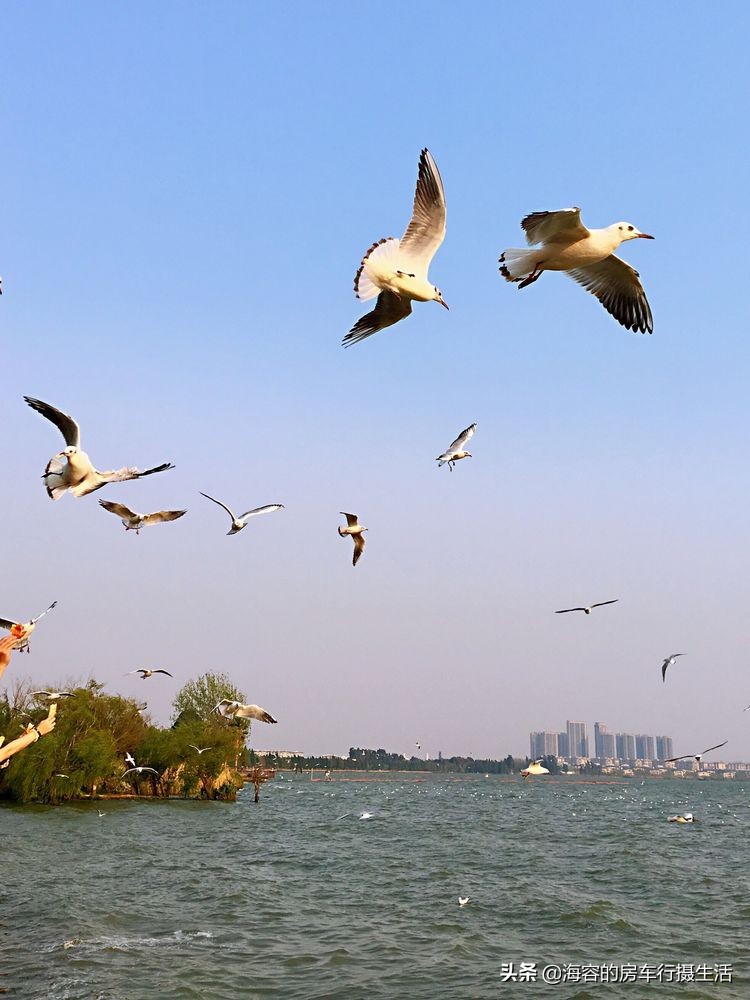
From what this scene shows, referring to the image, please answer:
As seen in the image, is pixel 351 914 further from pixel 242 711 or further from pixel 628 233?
pixel 628 233

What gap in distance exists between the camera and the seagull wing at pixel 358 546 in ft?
46.4

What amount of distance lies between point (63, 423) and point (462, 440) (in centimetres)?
824

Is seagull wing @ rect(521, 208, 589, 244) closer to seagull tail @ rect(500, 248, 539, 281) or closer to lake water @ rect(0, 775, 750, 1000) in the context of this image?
seagull tail @ rect(500, 248, 539, 281)

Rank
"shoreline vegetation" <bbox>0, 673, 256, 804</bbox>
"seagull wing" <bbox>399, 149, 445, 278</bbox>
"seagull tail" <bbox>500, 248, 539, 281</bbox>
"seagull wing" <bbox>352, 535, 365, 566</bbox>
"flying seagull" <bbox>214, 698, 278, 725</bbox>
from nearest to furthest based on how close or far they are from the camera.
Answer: "seagull tail" <bbox>500, 248, 539, 281</bbox> < "seagull wing" <bbox>399, 149, 445, 278</bbox> < "seagull wing" <bbox>352, 535, 365, 566</bbox> < "flying seagull" <bbox>214, 698, 278, 725</bbox> < "shoreline vegetation" <bbox>0, 673, 256, 804</bbox>

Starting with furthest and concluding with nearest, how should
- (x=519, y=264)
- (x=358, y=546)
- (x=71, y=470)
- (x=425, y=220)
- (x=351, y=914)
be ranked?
1. (x=351, y=914)
2. (x=358, y=546)
3. (x=71, y=470)
4. (x=425, y=220)
5. (x=519, y=264)

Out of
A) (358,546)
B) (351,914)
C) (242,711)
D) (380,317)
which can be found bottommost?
(351,914)

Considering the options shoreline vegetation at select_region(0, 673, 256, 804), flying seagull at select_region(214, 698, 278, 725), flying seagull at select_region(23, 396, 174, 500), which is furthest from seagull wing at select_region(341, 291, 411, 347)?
shoreline vegetation at select_region(0, 673, 256, 804)

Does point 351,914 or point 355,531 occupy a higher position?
point 355,531

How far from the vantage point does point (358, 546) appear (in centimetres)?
1456

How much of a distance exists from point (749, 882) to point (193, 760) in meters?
45.4

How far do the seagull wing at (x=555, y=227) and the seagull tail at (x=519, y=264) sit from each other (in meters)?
0.20

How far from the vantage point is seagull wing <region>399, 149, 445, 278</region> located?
9.95m

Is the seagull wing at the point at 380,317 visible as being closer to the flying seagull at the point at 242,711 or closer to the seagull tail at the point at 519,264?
the seagull tail at the point at 519,264

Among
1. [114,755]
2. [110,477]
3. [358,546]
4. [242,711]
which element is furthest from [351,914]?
[114,755]
